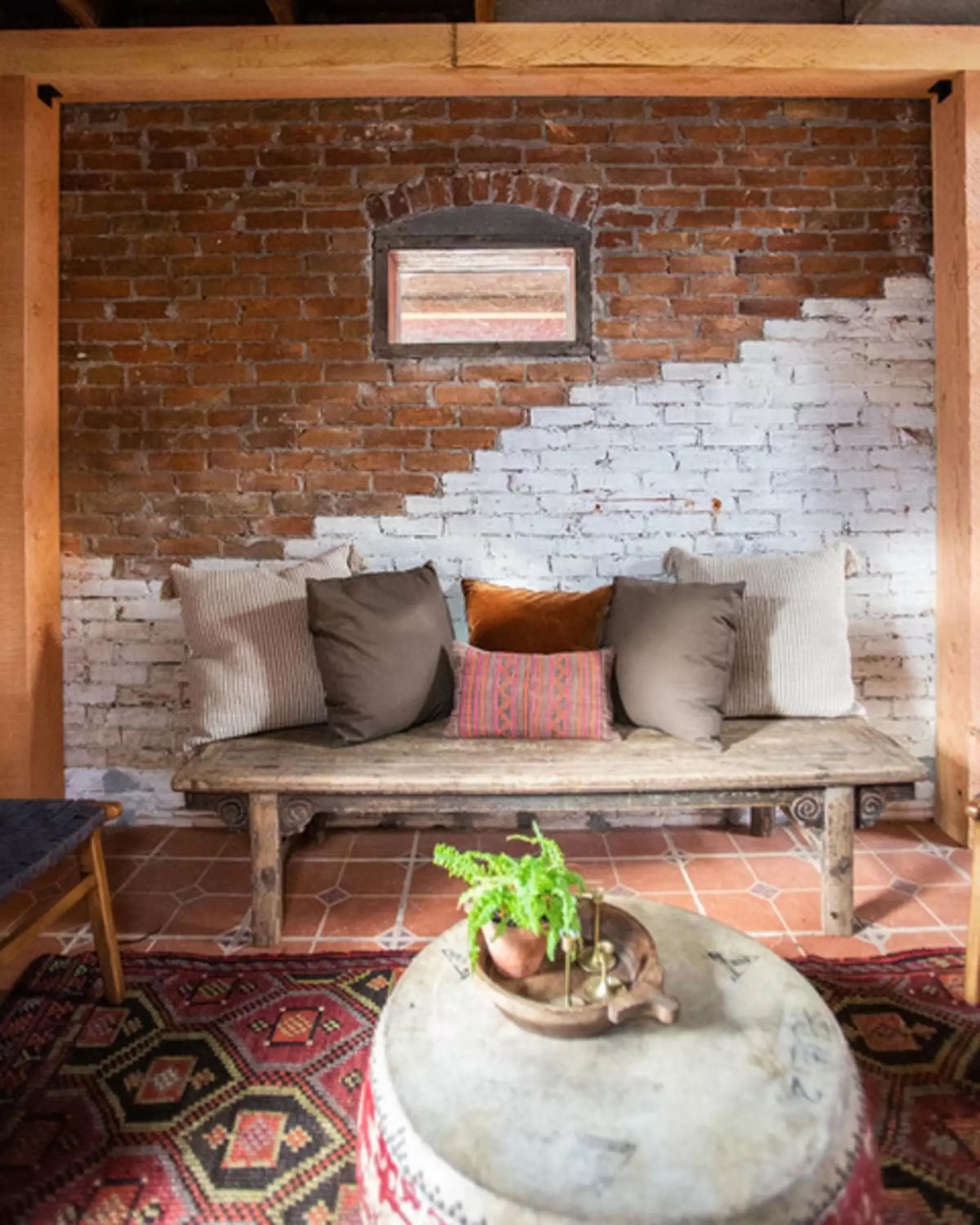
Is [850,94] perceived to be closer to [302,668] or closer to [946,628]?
[946,628]

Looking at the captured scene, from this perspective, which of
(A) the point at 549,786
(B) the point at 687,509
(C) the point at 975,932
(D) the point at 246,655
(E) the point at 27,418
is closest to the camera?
(C) the point at 975,932

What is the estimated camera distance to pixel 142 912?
258 centimetres

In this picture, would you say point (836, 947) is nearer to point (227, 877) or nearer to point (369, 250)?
point (227, 877)

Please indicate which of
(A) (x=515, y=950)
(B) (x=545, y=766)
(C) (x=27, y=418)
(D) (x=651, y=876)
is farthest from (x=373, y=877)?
(C) (x=27, y=418)

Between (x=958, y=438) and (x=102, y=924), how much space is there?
10.6 feet

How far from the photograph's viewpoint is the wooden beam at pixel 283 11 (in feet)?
9.02

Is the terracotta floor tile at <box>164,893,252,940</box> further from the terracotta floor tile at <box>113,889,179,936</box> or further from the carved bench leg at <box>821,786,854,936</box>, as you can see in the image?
the carved bench leg at <box>821,786,854,936</box>

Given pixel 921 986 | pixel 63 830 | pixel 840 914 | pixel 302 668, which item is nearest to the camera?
pixel 63 830

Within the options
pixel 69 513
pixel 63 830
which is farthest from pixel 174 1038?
pixel 69 513

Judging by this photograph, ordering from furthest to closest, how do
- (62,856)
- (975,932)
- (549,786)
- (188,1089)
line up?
(549,786) → (975,932) → (62,856) → (188,1089)

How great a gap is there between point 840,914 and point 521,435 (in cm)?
198

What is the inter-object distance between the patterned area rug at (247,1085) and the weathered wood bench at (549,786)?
289 mm

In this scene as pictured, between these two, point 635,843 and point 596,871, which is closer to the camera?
point 596,871

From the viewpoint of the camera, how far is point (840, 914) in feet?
7.79
